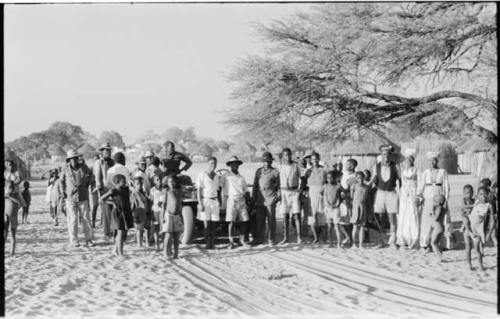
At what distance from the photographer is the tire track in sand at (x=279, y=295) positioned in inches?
235

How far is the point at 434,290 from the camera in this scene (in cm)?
661

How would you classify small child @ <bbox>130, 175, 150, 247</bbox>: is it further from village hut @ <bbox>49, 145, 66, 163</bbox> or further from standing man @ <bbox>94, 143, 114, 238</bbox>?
village hut @ <bbox>49, 145, 66, 163</bbox>

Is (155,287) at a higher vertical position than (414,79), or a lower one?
lower

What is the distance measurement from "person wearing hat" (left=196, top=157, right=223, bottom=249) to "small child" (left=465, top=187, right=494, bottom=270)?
3810 millimetres

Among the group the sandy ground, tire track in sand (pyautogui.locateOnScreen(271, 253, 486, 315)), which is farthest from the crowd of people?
tire track in sand (pyautogui.locateOnScreen(271, 253, 486, 315))

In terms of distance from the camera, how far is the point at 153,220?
9250 millimetres

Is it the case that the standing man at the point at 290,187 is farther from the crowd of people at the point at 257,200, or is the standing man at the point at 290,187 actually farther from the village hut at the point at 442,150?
the village hut at the point at 442,150

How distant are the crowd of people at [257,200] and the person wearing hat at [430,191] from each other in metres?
0.02

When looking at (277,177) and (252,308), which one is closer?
(252,308)

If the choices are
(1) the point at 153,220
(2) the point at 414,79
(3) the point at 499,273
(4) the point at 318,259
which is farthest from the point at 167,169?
(2) the point at 414,79

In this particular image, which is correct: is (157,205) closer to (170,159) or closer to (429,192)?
(170,159)

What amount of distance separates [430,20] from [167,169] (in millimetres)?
6626

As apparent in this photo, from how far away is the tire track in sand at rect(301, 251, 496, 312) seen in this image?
6055 mm

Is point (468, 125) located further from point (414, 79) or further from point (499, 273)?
point (499, 273)
